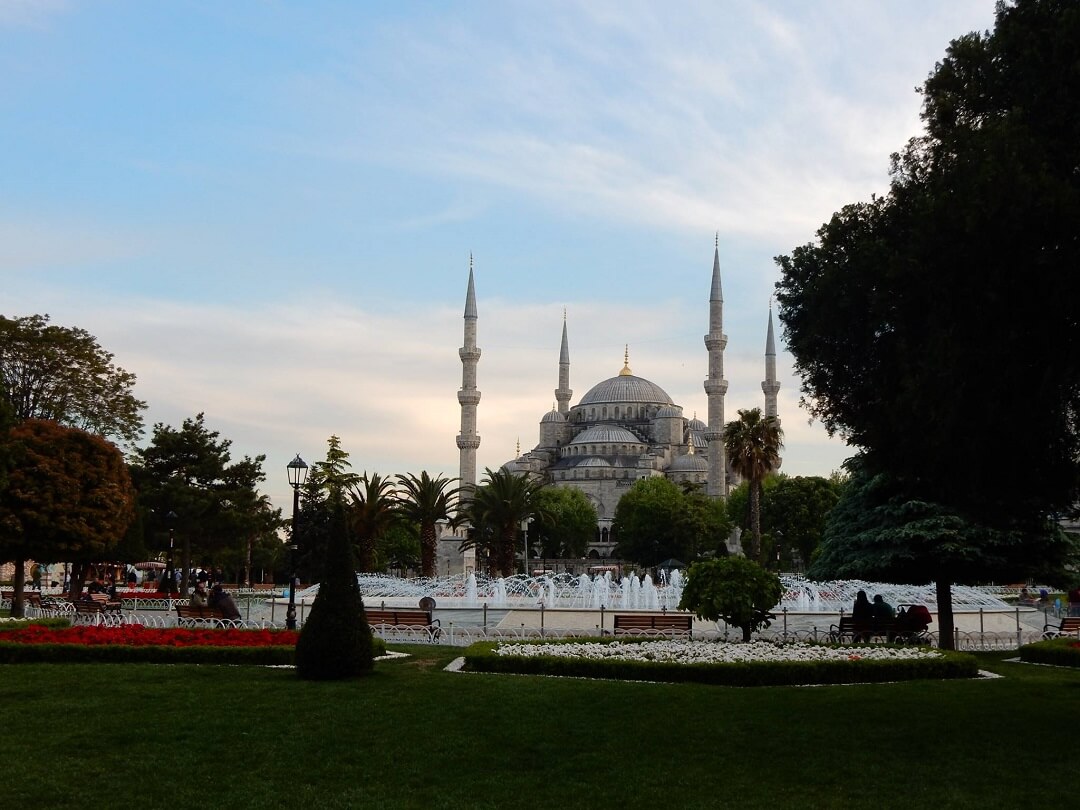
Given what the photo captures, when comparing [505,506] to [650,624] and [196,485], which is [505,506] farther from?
[650,624]

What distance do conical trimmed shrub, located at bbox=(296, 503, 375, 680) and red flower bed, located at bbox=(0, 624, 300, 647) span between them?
8.74 feet

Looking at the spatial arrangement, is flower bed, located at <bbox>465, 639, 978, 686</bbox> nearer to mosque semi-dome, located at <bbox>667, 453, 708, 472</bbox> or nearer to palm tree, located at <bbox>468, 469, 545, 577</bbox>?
palm tree, located at <bbox>468, 469, 545, 577</bbox>

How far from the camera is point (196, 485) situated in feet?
124

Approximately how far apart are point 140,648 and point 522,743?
24.3ft

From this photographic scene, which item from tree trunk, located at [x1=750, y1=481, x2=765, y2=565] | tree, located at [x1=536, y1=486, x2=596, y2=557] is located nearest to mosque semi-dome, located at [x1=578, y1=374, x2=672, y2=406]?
tree, located at [x1=536, y1=486, x2=596, y2=557]

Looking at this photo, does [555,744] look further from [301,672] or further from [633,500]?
[633,500]

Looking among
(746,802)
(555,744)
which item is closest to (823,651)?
(555,744)

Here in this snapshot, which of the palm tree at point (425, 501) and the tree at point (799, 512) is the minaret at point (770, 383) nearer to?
the tree at point (799, 512)

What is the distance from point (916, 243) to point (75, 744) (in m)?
8.18

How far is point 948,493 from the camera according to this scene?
1109cm

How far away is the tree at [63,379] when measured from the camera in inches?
1339

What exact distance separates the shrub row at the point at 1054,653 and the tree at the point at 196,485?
85.9ft

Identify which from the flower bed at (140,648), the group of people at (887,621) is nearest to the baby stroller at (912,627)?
the group of people at (887,621)

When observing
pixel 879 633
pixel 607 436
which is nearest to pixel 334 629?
pixel 879 633
